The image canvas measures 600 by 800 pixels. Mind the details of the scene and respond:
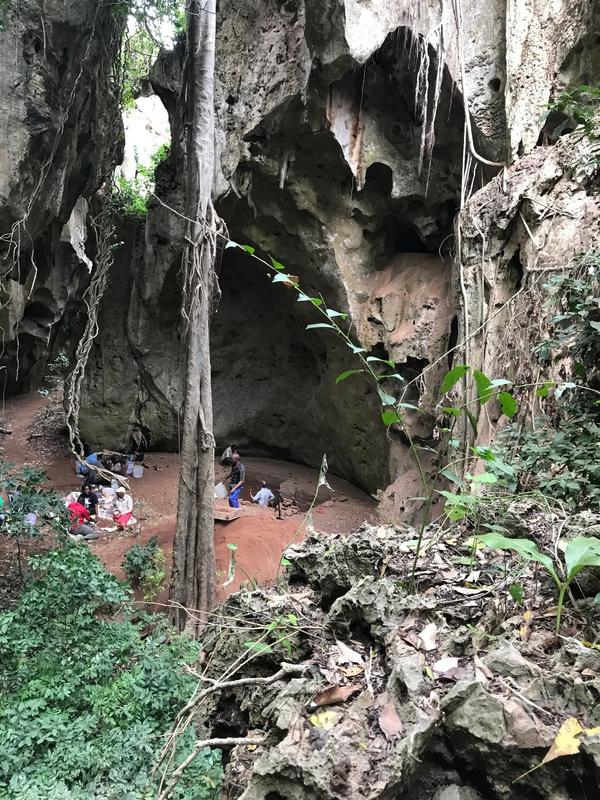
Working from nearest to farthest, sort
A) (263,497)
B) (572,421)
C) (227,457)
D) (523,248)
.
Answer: (572,421) → (523,248) → (263,497) → (227,457)

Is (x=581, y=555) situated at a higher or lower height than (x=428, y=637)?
higher

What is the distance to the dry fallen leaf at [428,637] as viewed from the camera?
4.35 ft

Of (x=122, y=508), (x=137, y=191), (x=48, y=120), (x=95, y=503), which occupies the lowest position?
(x=122, y=508)

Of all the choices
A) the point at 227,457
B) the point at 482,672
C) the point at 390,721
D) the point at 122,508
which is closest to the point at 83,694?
the point at 390,721

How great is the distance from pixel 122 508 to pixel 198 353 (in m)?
3.86

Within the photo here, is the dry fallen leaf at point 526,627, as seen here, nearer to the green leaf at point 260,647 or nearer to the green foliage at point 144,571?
the green leaf at point 260,647

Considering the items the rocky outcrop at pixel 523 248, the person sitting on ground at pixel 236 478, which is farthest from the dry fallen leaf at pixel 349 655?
the person sitting on ground at pixel 236 478

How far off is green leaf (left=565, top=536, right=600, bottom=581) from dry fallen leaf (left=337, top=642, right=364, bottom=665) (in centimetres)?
60

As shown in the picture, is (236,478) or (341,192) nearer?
(341,192)

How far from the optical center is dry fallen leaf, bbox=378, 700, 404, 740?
1048mm

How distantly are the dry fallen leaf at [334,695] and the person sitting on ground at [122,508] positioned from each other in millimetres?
6924

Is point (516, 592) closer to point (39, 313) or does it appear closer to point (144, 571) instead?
point (144, 571)

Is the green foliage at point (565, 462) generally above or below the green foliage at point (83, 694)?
above

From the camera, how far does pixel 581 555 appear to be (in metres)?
1.21
